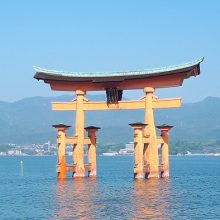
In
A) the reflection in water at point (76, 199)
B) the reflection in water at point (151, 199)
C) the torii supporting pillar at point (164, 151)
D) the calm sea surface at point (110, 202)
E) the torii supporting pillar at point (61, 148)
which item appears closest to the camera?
the reflection in water at point (151, 199)

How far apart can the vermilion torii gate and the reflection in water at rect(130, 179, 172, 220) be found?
251 centimetres

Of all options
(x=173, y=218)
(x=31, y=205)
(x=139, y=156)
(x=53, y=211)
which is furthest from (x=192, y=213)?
(x=139, y=156)

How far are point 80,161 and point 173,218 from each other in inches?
1095

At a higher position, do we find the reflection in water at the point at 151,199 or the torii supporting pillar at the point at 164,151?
the torii supporting pillar at the point at 164,151

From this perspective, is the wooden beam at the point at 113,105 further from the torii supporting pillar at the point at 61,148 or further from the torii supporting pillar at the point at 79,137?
the torii supporting pillar at the point at 61,148

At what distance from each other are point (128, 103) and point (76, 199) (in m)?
18.3

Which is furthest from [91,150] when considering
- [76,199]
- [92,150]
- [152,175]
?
[76,199]

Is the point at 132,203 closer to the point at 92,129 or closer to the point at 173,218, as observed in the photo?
the point at 173,218

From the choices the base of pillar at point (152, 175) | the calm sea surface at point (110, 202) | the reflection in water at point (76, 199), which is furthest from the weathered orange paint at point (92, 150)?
the calm sea surface at point (110, 202)

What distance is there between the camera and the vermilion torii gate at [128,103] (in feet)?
193

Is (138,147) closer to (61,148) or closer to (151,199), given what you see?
(61,148)

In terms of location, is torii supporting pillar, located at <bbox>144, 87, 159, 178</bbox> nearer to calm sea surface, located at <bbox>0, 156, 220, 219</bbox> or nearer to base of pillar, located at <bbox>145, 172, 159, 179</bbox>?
base of pillar, located at <bbox>145, 172, 159, 179</bbox>

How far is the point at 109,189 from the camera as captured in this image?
5300cm

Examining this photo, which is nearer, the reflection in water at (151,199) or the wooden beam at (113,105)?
the reflection in water at (151,199)
